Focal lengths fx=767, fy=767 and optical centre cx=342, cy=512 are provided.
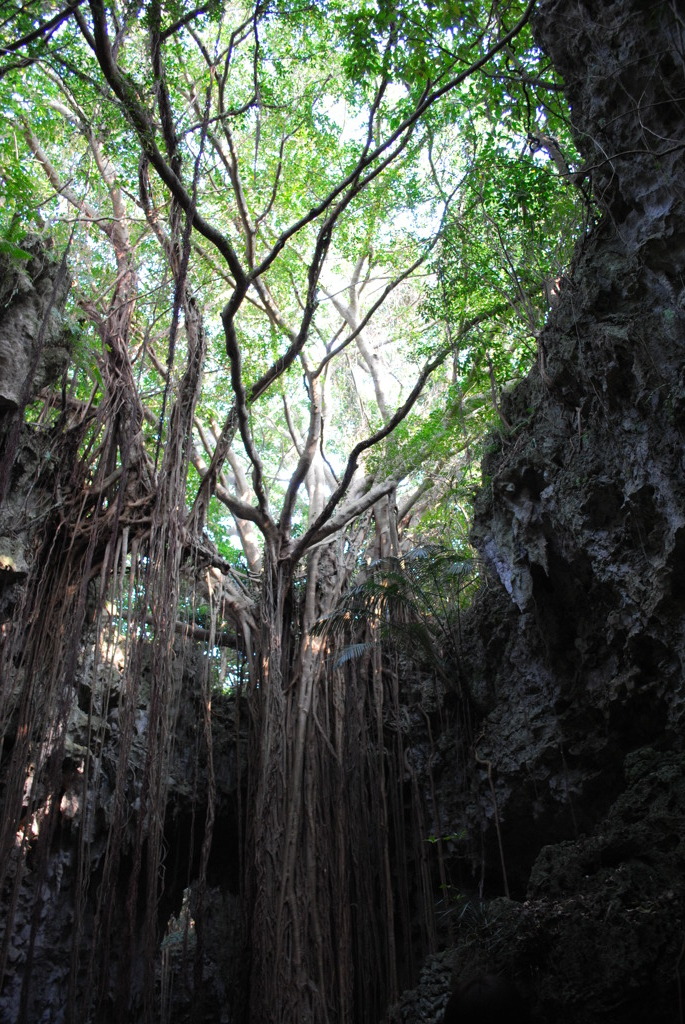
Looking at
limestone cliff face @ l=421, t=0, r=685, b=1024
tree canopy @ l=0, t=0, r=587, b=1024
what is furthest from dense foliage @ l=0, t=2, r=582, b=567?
limestone cliff face @ l=421, t=0, r=685, b=1024

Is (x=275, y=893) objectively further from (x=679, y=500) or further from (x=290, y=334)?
(x=290, y=334)

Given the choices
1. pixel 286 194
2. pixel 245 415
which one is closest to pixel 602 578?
pixel 245 415

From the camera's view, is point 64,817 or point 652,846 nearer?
point 652,846

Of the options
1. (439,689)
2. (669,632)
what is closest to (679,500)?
(669,632)

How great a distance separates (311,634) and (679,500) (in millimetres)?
3076

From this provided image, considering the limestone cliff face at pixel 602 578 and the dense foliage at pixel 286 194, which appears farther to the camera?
the dense foliage at pixel 286 194

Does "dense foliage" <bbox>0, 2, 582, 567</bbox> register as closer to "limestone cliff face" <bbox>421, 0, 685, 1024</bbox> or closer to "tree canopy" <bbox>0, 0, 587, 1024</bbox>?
"tree canopy" <bbox>0, 0, 587, 1024</bbox>

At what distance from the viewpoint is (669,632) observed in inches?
139

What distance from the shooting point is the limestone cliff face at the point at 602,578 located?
262cm

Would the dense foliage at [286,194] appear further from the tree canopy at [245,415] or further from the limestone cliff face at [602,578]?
the limestone cliff face at [602,578]

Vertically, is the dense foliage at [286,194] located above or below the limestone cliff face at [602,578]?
above

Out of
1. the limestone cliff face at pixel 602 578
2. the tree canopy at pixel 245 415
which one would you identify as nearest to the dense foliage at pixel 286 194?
the tree canopy at pixel 245 415

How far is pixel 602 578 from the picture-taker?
12.8ft

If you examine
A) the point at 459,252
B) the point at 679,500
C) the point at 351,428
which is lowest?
the point at 679,500
